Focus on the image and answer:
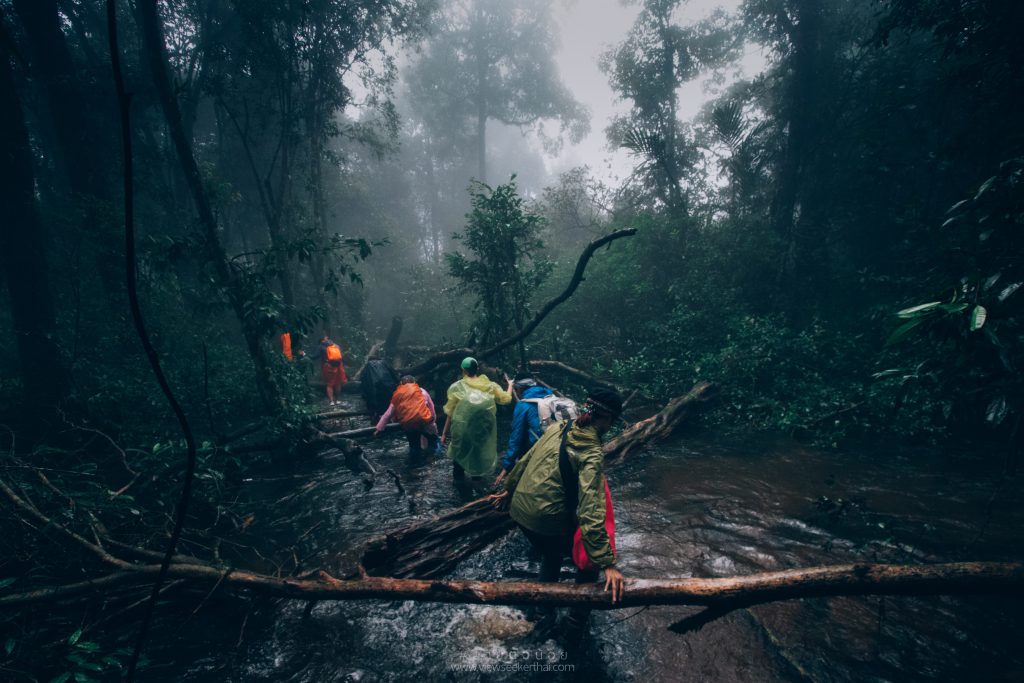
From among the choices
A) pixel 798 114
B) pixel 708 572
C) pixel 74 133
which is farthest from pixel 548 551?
pixel 798 114

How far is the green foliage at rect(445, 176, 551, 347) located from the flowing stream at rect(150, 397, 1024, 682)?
4.47 metres

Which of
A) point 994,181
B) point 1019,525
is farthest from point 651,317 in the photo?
point 994,181

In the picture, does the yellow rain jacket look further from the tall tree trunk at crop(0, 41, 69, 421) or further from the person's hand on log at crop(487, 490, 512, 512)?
the tall tree trunk at crop(0, 41, 69, 421)

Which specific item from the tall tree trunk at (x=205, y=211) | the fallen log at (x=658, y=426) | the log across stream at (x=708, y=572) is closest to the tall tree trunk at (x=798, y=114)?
the fallen log at (x=658, y=426)

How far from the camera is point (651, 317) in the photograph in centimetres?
1288

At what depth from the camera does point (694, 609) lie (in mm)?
3729

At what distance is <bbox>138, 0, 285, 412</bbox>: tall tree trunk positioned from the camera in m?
6.18

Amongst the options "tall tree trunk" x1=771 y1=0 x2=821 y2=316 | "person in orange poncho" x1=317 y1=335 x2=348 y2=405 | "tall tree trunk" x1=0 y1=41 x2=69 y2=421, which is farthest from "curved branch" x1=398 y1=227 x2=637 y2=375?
"tall tree trunk" x1=0 y1=41 x2=69 y2=421

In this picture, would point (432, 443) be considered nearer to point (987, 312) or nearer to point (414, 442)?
point (414, 442)

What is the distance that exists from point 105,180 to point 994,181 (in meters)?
15.6

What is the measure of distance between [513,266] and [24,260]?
9323 mm

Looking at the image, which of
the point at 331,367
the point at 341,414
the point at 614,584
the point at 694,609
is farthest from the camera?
the point at 331,367

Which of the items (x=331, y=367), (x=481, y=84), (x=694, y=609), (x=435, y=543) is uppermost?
(x=481, y=84)

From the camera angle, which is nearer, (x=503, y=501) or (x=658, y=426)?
(x=503, y=501)
